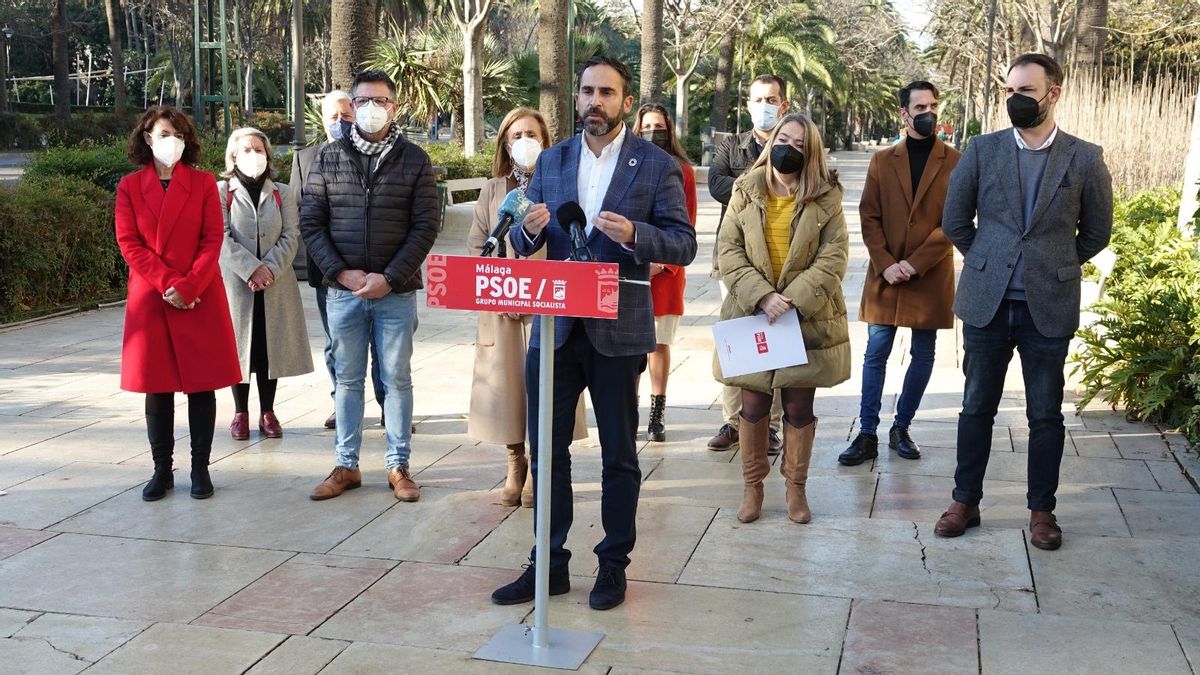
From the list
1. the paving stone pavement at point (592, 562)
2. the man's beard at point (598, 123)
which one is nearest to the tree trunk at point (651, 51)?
the paving stone pavement at point (592, 562)

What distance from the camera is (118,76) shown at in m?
46.2

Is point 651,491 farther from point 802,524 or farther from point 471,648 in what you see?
point 471,648

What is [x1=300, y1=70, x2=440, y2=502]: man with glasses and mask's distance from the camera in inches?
229

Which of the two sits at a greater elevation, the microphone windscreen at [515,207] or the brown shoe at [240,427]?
the microphone windscreen at [515,207]

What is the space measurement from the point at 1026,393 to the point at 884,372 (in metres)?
1.35

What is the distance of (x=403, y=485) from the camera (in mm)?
5969

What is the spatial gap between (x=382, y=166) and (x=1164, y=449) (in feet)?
14.8

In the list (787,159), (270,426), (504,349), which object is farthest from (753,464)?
(270,426)

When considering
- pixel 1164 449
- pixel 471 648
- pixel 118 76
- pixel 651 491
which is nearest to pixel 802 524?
pixel 651 491

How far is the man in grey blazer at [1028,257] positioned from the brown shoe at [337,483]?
Result: 9.13 ft

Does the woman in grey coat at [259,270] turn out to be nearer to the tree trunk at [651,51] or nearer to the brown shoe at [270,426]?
the brown shoe at [270,426]

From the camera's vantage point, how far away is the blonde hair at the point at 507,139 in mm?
5746

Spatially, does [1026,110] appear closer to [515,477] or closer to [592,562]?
[592,562]

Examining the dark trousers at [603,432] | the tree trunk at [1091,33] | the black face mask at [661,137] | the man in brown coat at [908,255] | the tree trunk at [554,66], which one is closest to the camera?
the dark trousers at [603,432]
